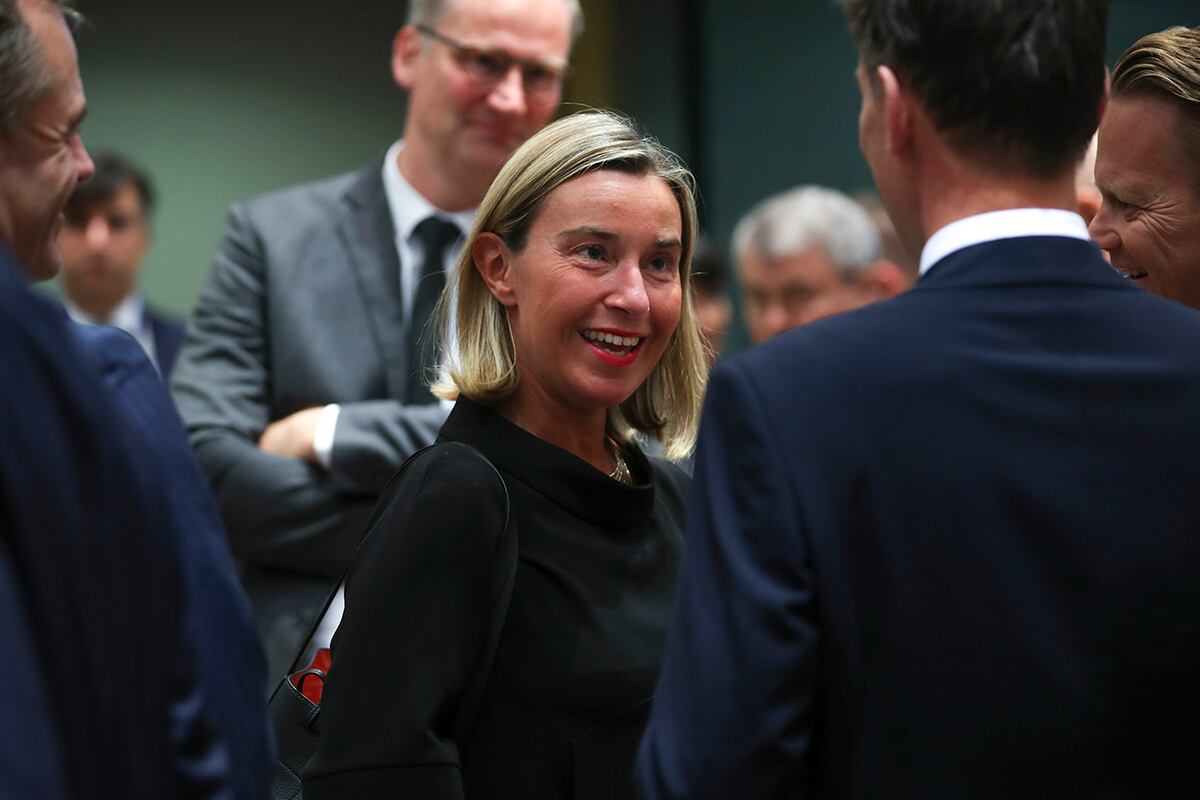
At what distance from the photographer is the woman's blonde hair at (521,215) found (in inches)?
87.8

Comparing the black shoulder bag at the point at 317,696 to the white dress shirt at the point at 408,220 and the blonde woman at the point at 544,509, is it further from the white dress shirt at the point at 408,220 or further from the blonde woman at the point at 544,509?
the white dress shirt at the point at 408,220

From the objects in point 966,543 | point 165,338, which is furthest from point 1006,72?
point 165,338

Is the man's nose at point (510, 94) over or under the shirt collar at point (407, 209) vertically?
over

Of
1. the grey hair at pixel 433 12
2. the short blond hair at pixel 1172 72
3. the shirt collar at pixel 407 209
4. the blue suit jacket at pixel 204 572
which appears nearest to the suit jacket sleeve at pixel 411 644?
the blue suit jacket at pixel 204 572

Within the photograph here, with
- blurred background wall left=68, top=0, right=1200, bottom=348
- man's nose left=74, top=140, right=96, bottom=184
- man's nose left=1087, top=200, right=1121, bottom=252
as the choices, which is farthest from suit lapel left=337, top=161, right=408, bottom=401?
blurred background wall left=68, top=0, right=1200, bottom=348

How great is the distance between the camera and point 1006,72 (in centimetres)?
147

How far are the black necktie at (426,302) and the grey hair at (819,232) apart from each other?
1.86m

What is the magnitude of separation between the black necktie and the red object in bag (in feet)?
2.51

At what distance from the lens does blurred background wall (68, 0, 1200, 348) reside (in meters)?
6.70

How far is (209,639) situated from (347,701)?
21 centimetres

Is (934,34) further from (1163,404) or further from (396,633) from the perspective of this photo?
(396,633)

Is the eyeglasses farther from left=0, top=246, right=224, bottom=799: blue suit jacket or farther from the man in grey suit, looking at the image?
left=0, top=246, right=224, bottom=799: blue suit jacket

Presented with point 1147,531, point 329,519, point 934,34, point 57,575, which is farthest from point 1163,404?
point 329,519

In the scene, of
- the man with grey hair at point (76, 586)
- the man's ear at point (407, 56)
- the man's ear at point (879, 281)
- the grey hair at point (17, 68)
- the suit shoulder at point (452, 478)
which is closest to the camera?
the man with grey hair at point (76, 586)
